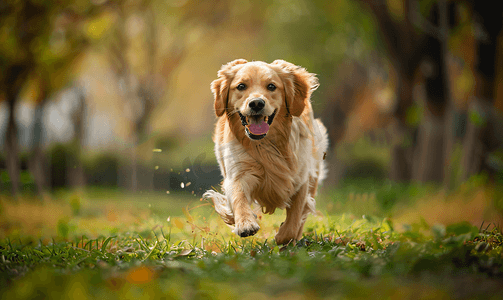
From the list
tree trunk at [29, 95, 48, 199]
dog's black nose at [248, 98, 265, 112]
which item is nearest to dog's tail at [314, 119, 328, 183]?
dog's black nose at [248, 98, 265, 112]

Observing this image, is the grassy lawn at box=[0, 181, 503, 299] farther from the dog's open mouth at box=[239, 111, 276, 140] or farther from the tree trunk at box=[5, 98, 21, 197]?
the tree trunk at box=[5, 98, 21, 197]

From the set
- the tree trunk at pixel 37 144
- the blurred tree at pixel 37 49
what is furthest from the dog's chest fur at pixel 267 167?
the tree trunk at pixel 37 144

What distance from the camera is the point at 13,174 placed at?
918 cm

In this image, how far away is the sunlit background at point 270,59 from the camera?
7.22 metres

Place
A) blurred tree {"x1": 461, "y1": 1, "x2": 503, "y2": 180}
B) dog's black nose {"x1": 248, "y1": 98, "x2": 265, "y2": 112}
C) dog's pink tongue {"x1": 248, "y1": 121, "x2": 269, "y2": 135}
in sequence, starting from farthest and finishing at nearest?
blurred tree {"x1": 461, "y1": 1, "x2": 503, "y2": 180} < dog's pink tongue {"x1": 248, "y1": 121, "x2": 269, "y2": 135} < dog's black nose {"x1": 248, "y1": 98, "x2": 265, "y2": 112}

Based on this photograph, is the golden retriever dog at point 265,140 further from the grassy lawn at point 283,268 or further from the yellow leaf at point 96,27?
the yellow leaf at point 96,27

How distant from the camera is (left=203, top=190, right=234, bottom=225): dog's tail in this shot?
156 inches

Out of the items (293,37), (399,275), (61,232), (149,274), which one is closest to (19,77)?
(61,232)

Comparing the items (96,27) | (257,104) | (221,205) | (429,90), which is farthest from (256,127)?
(429,90)

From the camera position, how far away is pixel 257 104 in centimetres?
344

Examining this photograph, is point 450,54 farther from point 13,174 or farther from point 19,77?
point 13,174

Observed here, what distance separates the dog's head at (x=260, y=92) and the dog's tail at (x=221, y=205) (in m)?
0.84

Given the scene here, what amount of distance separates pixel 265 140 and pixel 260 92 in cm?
51

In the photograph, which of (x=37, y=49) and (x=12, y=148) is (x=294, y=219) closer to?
(x=37, y=49)
